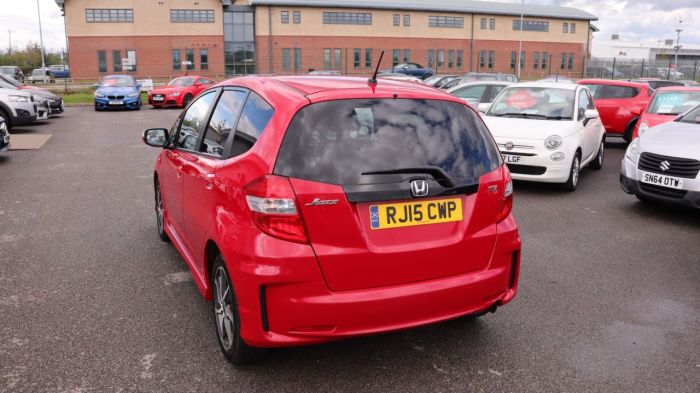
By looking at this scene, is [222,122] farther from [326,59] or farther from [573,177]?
[326,59]

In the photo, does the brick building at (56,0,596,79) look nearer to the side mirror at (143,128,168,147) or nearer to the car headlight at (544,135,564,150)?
the car headlight at (544,135,564,150)

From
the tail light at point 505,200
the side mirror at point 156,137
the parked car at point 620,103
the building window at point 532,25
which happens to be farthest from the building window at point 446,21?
the tail light at point 505,200

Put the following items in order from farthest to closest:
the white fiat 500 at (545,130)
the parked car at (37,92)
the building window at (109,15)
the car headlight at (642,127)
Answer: the building window at (109,15) → the parked car at (37,92) → the car headlight at (642,127) → the white fiat 500 at (545,130)

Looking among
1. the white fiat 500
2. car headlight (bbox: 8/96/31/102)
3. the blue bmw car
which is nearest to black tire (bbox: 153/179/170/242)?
the white fiat 500

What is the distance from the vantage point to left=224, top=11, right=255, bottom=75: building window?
55375mm

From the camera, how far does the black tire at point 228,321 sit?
3107 mm

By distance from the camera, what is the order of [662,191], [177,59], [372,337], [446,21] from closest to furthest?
[372,337], [662,191], [177,59], [446,21]

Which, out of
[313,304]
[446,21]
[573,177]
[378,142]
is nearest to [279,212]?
[313,304]

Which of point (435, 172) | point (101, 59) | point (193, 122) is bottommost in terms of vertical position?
point (435, 172)

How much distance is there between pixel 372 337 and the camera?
371cm

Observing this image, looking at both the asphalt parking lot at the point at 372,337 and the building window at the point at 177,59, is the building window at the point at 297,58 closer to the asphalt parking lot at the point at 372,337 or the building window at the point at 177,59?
the building window at the point at 177,59

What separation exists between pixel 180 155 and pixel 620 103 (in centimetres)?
1199

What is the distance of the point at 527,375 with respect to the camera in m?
3.22

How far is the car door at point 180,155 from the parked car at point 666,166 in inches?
204
